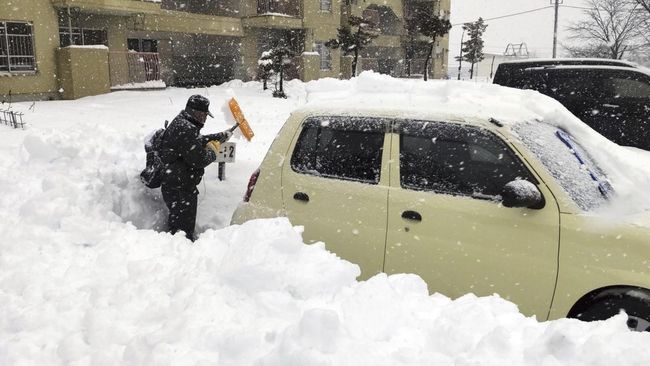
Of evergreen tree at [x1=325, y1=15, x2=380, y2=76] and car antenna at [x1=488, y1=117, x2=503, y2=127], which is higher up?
evergreen tree at [x1=325, y1=15, x2=380, y2=76]

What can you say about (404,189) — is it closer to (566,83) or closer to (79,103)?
(566,83)

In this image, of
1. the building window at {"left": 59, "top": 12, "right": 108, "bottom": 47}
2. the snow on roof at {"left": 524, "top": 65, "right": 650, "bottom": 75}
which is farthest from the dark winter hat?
the building window at {"left": 59, "top": 12, "right": 108, "bottom": 47}

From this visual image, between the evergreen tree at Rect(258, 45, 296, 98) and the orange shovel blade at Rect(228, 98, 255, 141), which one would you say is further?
the evergreen tree at Rect(258, 45, 296, 98)

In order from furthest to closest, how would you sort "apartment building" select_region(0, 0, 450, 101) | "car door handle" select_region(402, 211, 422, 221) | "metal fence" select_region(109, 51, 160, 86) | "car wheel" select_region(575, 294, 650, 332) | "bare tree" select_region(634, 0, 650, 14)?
"bare tree" select_region(634, 0, 650, 14), "metal fence" select_region(109, 51, 160, 86), "apartment building" select_region(0, 0, 450, 101), "car door handle" select_region(402, 211, 422, 221), "car wheel" select_region(575, 294, 650, 332)

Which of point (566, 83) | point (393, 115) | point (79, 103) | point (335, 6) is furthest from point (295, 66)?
point (393, 115)

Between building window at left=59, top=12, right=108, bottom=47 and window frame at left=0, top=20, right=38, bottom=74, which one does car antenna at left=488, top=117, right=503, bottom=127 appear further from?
building window at left=59, top=12, right=108, bottom=47

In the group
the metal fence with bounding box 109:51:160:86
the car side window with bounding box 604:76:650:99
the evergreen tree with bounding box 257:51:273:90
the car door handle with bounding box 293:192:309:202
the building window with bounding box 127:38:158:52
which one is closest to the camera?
the car door handle with bounding box 293:192:309:202

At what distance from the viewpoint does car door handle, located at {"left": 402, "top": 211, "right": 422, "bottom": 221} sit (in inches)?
139

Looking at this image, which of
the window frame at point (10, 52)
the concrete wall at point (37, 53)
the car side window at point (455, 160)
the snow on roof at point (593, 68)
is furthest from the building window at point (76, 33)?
the car side window at point (455, 160)

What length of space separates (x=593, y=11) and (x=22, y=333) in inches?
2262

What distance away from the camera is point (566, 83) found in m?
7.62

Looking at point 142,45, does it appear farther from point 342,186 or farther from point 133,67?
point 342,186

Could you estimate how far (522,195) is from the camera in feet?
10.2

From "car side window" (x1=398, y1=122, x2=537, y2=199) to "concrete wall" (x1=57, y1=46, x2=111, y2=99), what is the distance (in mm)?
16628
